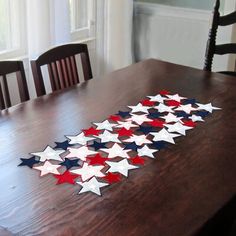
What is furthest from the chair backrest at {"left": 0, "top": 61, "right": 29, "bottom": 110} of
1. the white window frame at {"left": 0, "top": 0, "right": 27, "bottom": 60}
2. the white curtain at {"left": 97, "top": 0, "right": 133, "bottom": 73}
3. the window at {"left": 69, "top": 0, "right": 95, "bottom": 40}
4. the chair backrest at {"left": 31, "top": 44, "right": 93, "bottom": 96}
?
the white curtain at {"left": 97, "top": 0, "right": 133, "bottom": 73}

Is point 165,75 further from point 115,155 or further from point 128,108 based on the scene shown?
point 115,155

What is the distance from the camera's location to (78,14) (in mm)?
3305

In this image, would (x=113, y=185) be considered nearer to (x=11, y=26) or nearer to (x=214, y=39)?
(x=214, y=39)

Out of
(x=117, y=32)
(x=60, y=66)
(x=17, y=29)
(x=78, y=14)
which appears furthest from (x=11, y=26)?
(x=117, y=32)

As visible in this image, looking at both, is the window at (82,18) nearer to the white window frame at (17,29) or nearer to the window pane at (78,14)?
the window pane at (78,14)

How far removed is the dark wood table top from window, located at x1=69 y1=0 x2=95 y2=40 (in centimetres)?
136

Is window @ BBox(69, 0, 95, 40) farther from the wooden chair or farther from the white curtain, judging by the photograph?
the wooden chair

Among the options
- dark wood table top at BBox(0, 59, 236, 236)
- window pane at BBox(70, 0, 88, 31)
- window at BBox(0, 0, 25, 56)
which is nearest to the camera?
dark wood table top at BBox(0, 59, 236, 236)

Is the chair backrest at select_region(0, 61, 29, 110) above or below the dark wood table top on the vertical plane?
above

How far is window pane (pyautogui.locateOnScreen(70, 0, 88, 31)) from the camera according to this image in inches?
128

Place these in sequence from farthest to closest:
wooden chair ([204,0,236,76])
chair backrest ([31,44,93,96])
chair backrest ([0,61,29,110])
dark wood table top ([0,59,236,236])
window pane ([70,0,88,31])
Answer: window pane ([70,0,88,31]) < wooden chair ([204,0,236,76]) < chair backrest ([31,44,93,96]) < chair backrest ([0,61,29,110]) < dark wood table top ([0,59,236,236])

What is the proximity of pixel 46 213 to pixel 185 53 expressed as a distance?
2.63 metres

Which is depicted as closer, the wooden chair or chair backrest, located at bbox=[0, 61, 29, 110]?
chair backrest, located at bbox=[0, 61, 29, 110]

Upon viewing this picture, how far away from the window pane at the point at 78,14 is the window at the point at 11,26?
561 millimetres
